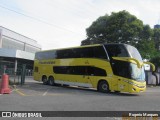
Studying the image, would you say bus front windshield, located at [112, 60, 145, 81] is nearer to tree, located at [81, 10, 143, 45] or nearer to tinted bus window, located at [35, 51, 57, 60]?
tinted bus window, located at [35, 51, 57, 60]

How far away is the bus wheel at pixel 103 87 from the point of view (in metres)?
21.7

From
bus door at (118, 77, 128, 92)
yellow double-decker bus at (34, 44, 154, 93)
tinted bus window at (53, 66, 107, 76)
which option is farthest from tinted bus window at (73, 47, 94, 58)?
bus door at (118, 77, 128, 92)

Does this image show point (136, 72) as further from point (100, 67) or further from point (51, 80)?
point (51, 80)

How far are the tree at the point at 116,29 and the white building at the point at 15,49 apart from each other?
12.6 meters

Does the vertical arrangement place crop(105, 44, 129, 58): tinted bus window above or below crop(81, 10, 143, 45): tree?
below

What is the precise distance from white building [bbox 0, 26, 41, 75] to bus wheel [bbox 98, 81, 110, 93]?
65.6ft

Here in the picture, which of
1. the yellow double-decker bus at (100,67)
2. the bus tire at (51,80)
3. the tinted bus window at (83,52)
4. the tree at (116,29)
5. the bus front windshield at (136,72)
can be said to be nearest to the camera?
the bus front windshield at (136,72)

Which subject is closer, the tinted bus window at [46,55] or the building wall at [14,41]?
the tinted bus window at [46,55]

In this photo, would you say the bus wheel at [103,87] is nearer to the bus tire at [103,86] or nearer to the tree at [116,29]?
the bus tire at [103,86]

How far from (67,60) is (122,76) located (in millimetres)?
6381

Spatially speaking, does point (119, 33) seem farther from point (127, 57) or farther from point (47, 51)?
point (127, 57)

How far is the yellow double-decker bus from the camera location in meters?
20.4

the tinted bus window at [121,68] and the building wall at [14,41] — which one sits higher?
the building wall at [14,41]

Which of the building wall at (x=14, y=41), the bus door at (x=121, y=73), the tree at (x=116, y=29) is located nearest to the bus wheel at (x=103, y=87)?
the bus door at (x=121, y=73)
